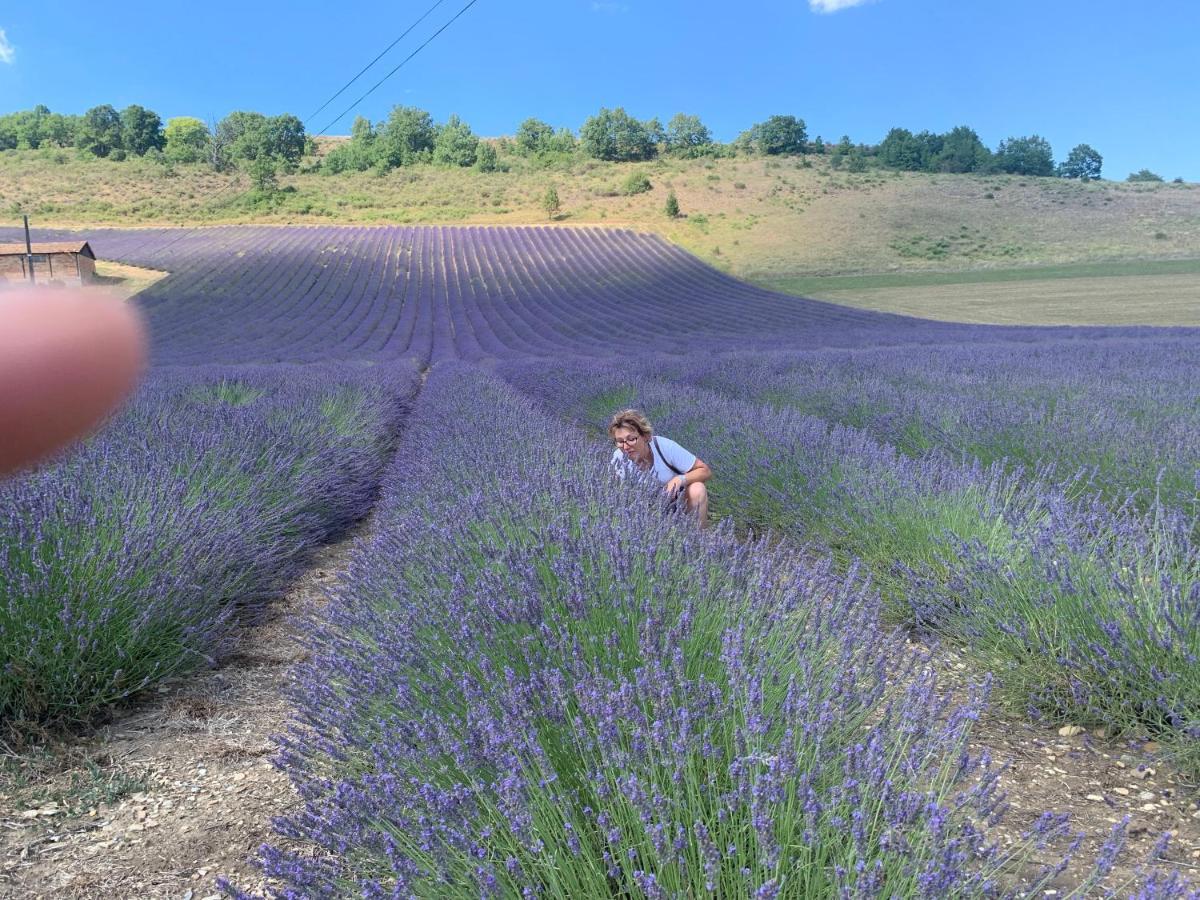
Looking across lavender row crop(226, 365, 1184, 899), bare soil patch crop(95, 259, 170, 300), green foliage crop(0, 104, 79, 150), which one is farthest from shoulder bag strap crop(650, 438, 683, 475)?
green foliage crop(0, 104, 79, 150)

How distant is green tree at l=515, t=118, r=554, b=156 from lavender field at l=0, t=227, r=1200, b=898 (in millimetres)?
52964

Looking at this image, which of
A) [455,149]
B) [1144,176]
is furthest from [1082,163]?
[455,149]

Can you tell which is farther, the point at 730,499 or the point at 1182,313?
the point at 1182,313

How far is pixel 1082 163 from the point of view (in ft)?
197

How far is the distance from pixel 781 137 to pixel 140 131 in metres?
41.7

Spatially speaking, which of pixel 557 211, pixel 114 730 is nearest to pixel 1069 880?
pixel 114 730

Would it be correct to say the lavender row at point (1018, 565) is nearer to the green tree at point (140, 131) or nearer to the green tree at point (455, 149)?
the green tree at point (455, 149)

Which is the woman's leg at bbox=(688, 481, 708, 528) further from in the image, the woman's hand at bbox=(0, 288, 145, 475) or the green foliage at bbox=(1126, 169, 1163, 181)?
the green foliage at bbox=(1126, 169, 1163, 181)

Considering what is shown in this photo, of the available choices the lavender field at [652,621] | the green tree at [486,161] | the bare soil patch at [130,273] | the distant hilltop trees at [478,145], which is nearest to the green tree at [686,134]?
the distant hilltop trees at [478,145]

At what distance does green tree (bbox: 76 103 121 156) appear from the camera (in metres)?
51.9

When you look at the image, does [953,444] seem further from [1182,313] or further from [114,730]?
[1182,313]

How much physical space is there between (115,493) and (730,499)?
299cm

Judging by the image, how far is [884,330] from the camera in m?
16.0

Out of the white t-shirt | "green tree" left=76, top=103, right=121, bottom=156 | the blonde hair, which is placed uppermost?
"green tree" left=76, top=103, right=121, bottom=156
